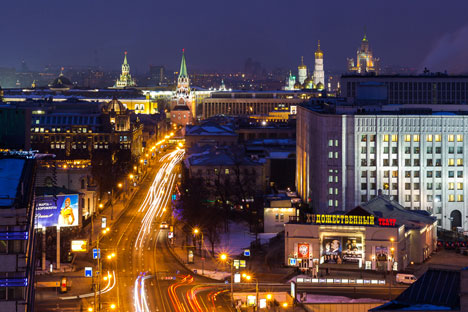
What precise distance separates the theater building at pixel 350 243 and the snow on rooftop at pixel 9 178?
112 feet

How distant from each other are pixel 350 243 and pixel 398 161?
23.6 metres

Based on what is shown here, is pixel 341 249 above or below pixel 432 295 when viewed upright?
below

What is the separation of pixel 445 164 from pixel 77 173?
34.2 metres

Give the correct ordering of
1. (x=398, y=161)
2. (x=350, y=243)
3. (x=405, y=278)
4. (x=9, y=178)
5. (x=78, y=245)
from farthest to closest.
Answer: (x=398, y=161) → (x=78, y=245) → (x=350, y=243) → (x=405, y=278) → (x=9, y=178)

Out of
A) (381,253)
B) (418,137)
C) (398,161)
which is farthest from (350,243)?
(418,137)

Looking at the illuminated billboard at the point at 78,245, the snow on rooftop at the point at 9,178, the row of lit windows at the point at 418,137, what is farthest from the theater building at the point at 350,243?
the snow on rooftop at the point at 9,178

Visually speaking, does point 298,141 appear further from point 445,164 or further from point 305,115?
point 445,164

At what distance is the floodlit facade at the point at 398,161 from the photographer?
287 ft

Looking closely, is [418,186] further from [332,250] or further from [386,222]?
[332,250]

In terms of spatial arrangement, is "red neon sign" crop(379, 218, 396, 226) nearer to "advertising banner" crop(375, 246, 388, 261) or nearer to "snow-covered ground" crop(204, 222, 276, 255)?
"advertising banner" crop(375, 246, 388, 261)

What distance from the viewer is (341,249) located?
66.1 metres

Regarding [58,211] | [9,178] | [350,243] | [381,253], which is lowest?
[381,253]

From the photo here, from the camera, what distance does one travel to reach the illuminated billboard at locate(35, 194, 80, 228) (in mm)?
64312

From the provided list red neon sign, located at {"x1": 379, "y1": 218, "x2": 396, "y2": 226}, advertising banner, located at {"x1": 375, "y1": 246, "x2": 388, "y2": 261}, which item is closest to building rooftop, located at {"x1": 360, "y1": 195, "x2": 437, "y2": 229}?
red neon sign, located at {"x1": 379, "y1": 218, "x2": 396, "y2": 226}
